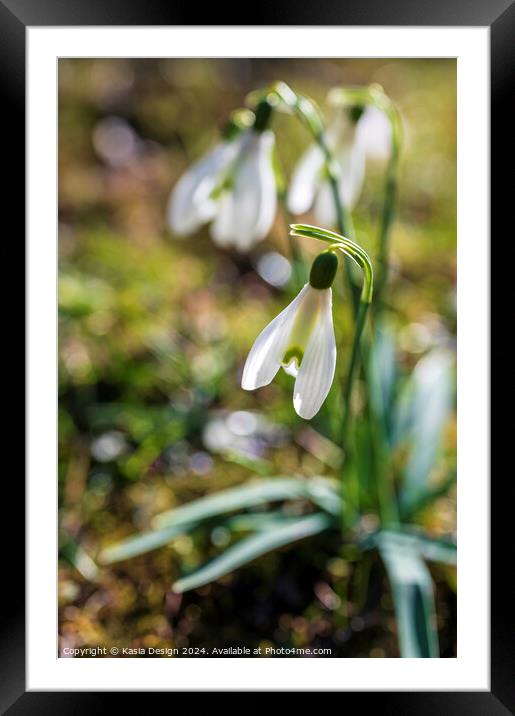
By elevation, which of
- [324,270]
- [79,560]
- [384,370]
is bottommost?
[79,560]

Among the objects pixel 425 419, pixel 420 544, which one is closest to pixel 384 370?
pixel 425 419

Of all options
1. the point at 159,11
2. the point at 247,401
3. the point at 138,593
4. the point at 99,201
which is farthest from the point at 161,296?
the point at 159,11

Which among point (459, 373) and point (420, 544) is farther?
point (420, 544)

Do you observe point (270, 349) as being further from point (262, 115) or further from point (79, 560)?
point (79, 560)

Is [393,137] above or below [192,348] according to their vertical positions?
above

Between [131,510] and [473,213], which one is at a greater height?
[473,213]

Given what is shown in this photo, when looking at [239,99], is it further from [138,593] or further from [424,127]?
[138,593]
